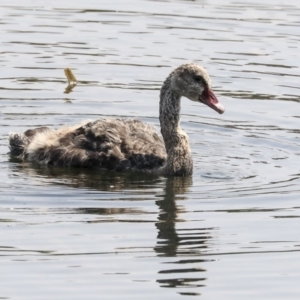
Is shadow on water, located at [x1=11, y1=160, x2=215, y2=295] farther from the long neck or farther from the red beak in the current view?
the red beak

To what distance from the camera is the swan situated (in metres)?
14.1

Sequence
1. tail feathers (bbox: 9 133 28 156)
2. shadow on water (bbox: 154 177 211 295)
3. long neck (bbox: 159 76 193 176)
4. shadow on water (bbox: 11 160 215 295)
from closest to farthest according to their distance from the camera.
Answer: shadow on water (bbox: 154 177 211 295) → shadow on water (bbox: 11 160 215 295) → long neck (bbox: 159 76 193 176) → tail feathers (bbox: 9 133 28 156)

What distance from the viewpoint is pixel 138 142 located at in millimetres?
14312

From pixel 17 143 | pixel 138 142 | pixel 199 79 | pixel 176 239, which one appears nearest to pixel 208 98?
pixel 199 79

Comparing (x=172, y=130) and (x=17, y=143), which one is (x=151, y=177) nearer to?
(x=172, y=130)

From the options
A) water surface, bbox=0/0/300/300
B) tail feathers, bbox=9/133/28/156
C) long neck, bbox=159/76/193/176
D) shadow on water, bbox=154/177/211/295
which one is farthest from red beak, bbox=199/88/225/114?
tail feathers, bbox=9/133/28/156

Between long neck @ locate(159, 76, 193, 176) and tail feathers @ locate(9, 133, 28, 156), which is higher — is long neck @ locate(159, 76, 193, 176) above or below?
above

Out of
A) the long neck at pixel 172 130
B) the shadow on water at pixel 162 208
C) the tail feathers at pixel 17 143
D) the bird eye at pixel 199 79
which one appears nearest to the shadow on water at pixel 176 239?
the shadow on water at pixel 162 208

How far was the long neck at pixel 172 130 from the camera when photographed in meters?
14.1

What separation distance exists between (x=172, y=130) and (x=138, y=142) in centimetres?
43

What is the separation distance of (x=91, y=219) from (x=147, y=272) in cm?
167

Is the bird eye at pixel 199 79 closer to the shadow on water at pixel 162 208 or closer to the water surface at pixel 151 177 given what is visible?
the water surface at pixel 151 177

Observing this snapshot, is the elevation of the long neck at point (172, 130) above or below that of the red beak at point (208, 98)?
below

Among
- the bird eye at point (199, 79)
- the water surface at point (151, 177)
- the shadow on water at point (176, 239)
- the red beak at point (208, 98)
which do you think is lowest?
the shadow on water at point (176, 239)
